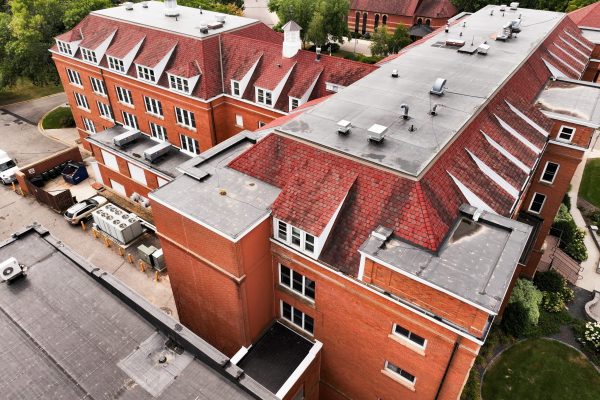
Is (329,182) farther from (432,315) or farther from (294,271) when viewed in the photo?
(432,315)

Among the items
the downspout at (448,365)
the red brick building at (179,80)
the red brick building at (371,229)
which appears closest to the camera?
the downspout at (448,365)

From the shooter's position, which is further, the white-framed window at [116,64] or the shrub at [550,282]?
the white-framed window at [116,64]

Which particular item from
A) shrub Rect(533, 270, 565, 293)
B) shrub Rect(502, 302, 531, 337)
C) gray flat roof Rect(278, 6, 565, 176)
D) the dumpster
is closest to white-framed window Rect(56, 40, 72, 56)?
the dumpster

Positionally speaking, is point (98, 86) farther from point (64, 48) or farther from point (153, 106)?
point (153, 106)

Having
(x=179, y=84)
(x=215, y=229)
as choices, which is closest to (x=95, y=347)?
(x=215, y=229)

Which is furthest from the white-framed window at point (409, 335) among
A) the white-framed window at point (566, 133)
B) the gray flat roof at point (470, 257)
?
the white-framed window at point (566, 133)

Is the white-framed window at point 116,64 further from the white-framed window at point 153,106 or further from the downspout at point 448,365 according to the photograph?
the downspout at point 448,365

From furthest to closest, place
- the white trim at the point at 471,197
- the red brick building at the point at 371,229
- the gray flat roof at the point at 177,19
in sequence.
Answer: the gray flat roof at the point at 177,19 → the white trim at the point at 471,197 → the red brick building at the point at 371,229
